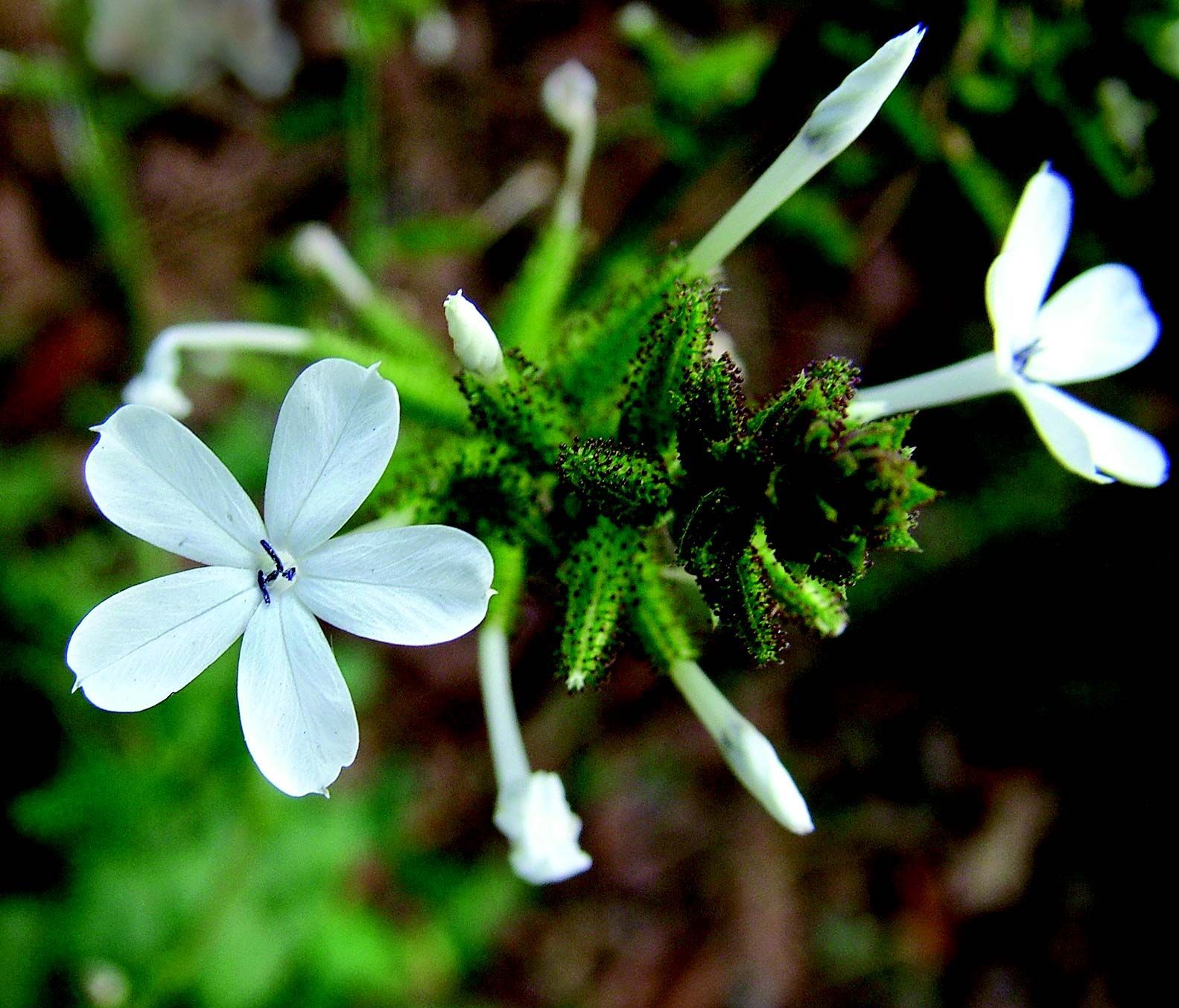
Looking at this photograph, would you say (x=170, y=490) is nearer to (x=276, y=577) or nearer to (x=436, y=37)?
(x=276, y=577)

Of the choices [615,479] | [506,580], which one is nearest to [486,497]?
[506,580]

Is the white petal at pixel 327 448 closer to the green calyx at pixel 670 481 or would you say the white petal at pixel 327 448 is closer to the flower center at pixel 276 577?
the flower center at pixel 276 577

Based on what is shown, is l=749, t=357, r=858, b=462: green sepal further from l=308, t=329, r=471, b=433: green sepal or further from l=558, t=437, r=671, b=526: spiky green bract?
l=308, t=329, r=471, b=433: green sepal

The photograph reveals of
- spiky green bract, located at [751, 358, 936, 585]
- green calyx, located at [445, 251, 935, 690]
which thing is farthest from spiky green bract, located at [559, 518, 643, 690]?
spiky green bract, located at [751, 358, 936, 585]

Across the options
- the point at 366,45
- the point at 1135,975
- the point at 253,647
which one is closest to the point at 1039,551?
the point at 1135,975

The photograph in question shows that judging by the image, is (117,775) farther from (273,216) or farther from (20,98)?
(20,98)
